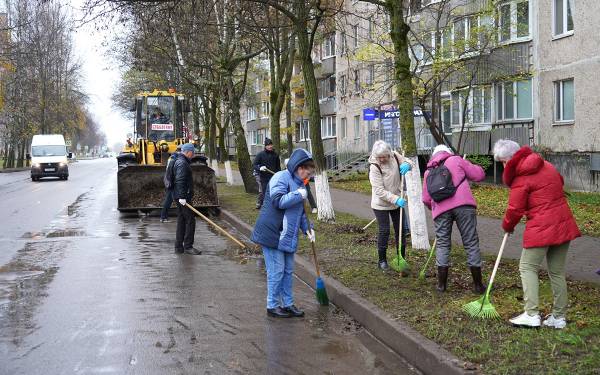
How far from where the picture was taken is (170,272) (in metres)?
9.91

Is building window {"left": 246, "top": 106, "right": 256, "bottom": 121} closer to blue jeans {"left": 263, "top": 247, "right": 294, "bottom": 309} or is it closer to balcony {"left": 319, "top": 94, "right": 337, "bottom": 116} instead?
balcony {"left": 319, "top": 94, "right": 337, "bottom": 116}

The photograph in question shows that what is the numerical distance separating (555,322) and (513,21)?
64.9ft

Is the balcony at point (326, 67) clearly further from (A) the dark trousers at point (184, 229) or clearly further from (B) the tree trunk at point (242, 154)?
(A) the dark trousers at point (184, 229)

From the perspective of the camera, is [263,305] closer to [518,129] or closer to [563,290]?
[563,290]

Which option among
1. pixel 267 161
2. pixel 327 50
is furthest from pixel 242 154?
pixel 327 50

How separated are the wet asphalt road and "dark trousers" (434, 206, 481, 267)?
1.25 meters

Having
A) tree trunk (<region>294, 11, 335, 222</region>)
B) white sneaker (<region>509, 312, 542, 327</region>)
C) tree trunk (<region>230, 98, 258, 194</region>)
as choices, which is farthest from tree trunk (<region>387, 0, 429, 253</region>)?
tree trunk (<region>230, 98, 258, 194</region>)

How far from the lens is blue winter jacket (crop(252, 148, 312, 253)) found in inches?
277

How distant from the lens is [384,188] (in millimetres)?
9117

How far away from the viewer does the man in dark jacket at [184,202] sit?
39.2 feet

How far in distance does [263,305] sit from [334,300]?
79 centimetres

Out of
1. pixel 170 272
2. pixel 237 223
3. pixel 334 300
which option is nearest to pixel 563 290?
pixel 334 300

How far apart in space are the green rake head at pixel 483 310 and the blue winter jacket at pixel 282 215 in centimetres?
187

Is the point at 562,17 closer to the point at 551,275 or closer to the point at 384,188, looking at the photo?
the point at 384,188
